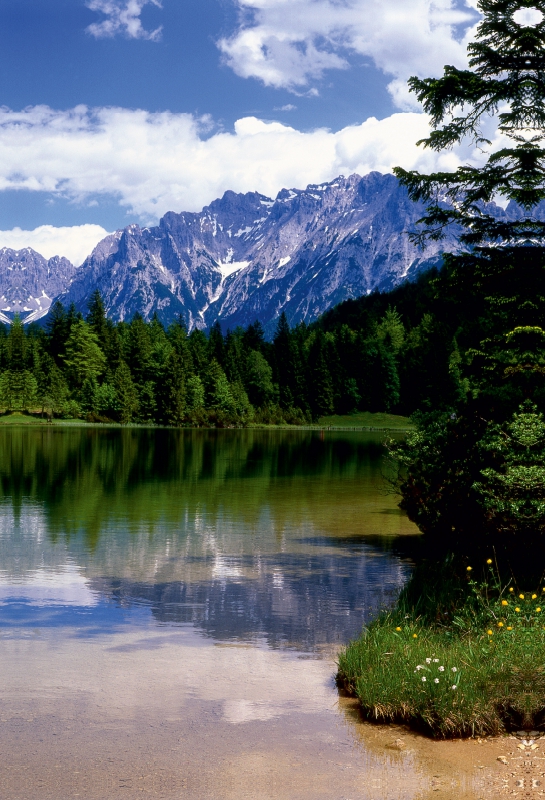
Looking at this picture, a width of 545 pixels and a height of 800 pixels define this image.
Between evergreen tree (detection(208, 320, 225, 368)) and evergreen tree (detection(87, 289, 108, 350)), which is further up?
evergreen tree (detection(87, 289, 108, 350))

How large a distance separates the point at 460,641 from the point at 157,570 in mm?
10013

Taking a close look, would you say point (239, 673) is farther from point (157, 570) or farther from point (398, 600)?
point (157, 570)

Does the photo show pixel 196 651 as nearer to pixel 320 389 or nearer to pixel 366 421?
pixel 320 389

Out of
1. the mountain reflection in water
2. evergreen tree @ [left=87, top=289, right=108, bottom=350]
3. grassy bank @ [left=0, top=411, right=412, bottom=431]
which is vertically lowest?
grassy bank @ [left=0, top=411, right=412, bottom=431]

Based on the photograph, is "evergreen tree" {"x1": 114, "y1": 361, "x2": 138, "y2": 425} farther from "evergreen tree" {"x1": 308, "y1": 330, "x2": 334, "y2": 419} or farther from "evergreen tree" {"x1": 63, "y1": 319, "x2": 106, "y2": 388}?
"evergreen tree" {"x1": 308, "y1": 330, "x2": 334, "y2": 419}

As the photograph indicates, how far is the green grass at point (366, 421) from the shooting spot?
17812 cm

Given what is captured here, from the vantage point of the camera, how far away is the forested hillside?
15000 centimetres

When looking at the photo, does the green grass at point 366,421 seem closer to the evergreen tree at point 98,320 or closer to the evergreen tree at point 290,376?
the evergreen tree at point 290,376

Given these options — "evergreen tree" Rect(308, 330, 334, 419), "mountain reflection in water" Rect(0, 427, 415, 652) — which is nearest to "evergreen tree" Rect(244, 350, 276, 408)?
"evergreen tree" Rect(308, 330, 334, 419)

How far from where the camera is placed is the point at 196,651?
45.3 ft

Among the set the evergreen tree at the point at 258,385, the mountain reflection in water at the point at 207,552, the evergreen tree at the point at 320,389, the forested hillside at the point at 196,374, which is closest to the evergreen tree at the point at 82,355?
the forested hillside at the point at 196,374

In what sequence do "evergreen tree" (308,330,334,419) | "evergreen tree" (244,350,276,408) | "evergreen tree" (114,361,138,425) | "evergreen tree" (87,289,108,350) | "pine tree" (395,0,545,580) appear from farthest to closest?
1. "evergreen tree" (308,330,334,419)
2. "evergreen tree" (244,350,276,408)
3. "evergreen tree" (87,289,108,350)
4. "evergreen tree" (114,361,138,425)
5. "pine tree" (395,0,545,580)

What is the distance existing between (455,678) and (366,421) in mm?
172130

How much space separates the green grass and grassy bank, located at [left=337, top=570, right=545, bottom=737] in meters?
164
